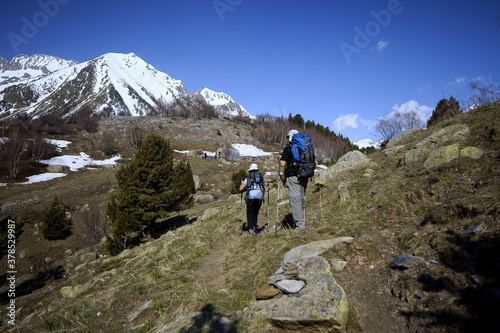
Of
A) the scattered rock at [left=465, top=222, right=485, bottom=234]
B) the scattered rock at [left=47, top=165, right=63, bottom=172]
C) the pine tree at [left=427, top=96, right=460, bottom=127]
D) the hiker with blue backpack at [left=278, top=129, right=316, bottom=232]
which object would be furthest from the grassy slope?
the scattered rock at [left=47, top=165, right=63, bottom=172]

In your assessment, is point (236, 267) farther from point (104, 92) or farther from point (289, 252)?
point (104, 92)

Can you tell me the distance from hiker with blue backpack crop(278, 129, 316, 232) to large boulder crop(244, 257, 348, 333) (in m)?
2.62

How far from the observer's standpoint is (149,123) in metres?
71.1

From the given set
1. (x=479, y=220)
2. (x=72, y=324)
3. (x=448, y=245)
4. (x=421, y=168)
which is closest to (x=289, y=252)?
(x=448, y=245)

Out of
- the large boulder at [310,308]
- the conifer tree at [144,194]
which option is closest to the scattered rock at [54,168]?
the conifer tree at [144,194]

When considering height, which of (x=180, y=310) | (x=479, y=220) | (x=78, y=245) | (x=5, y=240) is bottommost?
(x=78, y=245)

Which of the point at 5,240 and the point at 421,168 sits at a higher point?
the point at 421,168

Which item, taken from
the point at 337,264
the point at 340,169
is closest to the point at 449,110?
the point at 340,169

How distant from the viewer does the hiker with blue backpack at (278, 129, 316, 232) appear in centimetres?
607

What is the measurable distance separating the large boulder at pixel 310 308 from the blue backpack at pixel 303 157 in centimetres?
277

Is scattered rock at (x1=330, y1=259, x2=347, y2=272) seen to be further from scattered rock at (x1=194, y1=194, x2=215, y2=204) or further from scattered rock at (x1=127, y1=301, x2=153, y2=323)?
scattered rock at (x1=194, y1=194, x2=215, y2=204)

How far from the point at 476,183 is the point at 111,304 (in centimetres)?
969

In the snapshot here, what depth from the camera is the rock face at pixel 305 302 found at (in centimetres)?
302

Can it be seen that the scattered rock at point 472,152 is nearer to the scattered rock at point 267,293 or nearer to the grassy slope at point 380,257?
the grassy slope at point 380,257
